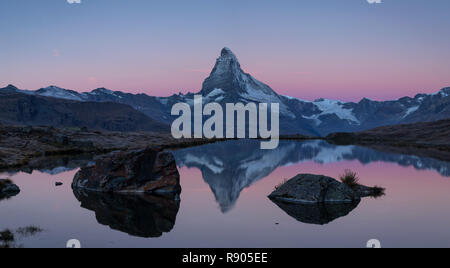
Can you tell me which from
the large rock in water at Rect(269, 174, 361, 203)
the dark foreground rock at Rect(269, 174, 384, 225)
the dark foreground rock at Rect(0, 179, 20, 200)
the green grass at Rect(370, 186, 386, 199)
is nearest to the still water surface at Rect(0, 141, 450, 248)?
the dark foreground rock at Rect(269, 174, 384, 225)

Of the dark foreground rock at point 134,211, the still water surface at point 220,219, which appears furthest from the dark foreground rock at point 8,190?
the dark foreground rock at point 134,211

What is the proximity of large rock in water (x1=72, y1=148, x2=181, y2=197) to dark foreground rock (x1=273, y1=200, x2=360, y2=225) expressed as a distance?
8.92 m

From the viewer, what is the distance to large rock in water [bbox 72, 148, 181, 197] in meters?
31.1

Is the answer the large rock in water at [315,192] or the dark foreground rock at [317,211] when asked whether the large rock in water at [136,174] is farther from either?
the dark foreground rock at [317,211]

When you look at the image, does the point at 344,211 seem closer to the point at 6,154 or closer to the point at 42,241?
the point at 42,241

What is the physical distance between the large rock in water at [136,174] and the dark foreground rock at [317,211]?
29.3 ft

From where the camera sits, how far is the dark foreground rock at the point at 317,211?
21891 mm

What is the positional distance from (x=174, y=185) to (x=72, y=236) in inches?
506

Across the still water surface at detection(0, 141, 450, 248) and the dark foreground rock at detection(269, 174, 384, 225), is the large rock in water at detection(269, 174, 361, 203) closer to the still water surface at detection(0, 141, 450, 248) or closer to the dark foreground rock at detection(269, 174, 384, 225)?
the dark foreground rock at detection(269, 174, 384, 225)

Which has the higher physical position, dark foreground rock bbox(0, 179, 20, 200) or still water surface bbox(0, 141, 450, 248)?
dark foreground rock bbox(0, 179, 20, 200)

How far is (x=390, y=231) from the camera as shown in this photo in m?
19.5

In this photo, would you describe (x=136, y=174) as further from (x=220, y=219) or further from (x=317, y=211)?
(x=317, y=211)
